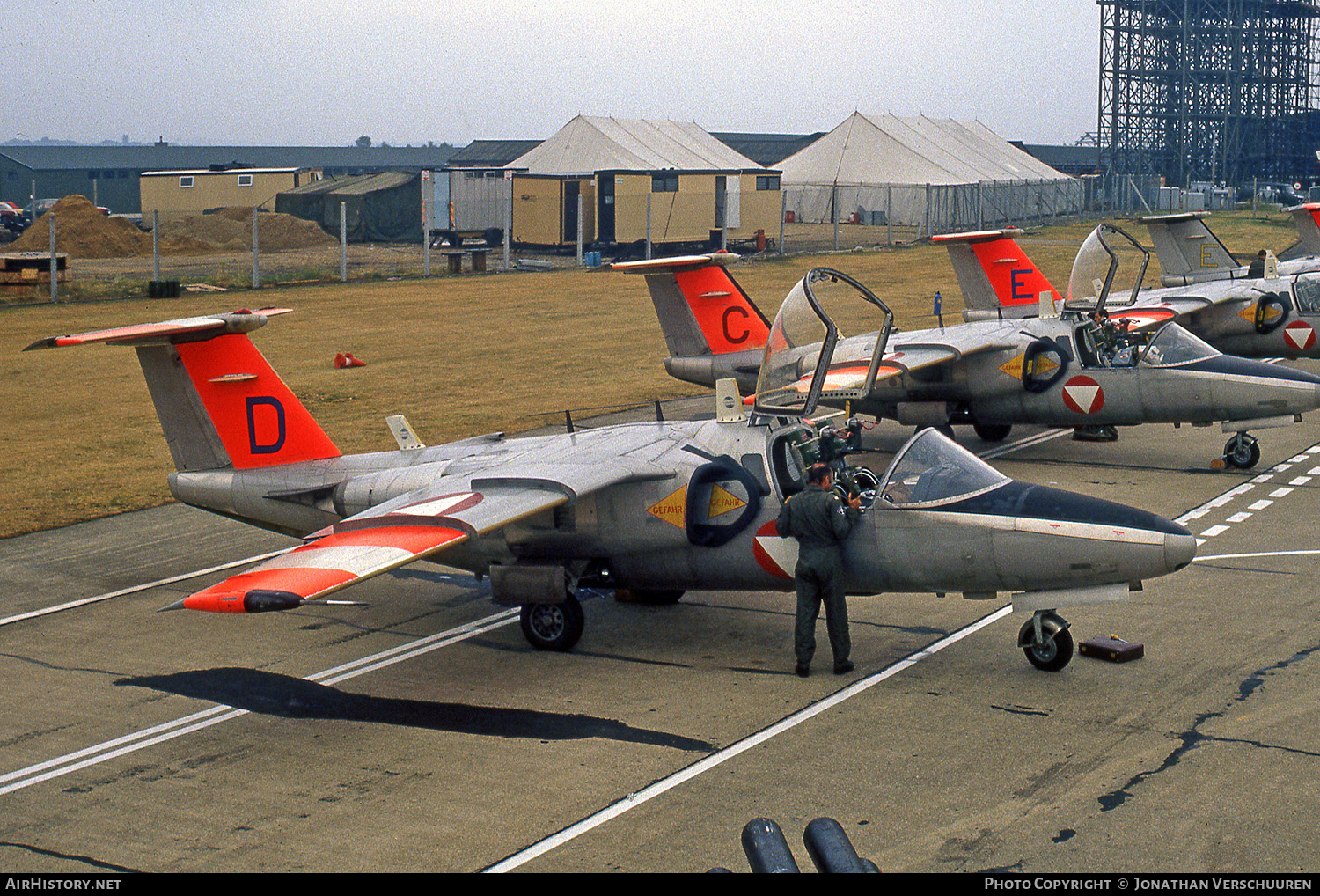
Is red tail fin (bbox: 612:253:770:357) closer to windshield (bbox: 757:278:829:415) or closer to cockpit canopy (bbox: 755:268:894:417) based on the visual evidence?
cockpit canopy (bbox: 755:268:894:417)

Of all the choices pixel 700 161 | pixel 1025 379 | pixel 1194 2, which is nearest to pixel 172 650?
pixel 1025 379

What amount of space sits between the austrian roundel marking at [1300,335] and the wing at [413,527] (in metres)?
17.4

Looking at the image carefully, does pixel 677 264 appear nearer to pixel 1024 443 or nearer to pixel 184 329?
pixel 1024 443

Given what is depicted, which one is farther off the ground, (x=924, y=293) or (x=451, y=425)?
(x=924, y=293)

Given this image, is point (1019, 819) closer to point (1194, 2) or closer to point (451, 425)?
point (451, 425)

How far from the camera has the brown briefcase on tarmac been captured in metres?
11.5

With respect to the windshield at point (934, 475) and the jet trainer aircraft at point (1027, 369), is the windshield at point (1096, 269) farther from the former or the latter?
the windshield at point (934, 475)

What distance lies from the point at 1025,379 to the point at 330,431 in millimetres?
12076

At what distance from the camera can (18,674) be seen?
11859mm

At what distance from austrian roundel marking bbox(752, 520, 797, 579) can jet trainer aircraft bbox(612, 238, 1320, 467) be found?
607cm

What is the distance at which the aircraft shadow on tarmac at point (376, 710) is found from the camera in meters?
10.2

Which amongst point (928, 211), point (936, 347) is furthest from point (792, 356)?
point (928, 211)

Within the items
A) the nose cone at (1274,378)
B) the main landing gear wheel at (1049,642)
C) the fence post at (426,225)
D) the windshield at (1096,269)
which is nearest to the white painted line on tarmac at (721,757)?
the main landing gear wheel at (1049,642)

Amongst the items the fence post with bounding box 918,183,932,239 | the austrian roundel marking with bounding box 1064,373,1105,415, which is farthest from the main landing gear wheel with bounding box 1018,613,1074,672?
the fence post with bounding box 918,183,932,239
